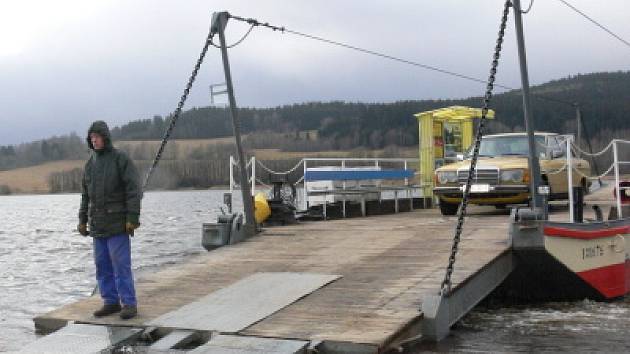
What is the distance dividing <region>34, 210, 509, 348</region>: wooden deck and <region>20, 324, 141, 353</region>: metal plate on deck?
0.57 ft

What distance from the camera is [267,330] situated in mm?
7172

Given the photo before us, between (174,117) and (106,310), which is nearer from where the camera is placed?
(106,310)

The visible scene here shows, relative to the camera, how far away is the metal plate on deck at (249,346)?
6.61m

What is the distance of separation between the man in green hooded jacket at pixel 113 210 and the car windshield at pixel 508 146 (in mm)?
9035

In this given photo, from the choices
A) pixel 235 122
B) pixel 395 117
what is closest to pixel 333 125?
pixel 395 117

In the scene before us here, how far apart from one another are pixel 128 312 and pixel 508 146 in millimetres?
9687

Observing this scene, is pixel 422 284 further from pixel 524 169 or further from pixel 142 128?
pixel 142 128

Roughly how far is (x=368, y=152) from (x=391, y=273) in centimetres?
5756

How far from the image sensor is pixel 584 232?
10383 millimetres

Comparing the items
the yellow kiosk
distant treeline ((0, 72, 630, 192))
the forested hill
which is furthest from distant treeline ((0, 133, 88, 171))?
the yellow kiosk

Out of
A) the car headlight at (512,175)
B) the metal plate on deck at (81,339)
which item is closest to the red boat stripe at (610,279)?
the car headlight at (512,175)

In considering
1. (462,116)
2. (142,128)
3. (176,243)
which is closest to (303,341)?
(462,116)

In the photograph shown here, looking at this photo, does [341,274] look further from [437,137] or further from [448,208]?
[437,137]

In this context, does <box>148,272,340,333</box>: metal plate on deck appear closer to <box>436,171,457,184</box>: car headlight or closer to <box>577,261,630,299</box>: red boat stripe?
<box>577,261,630,299</box>: red boat stripe
